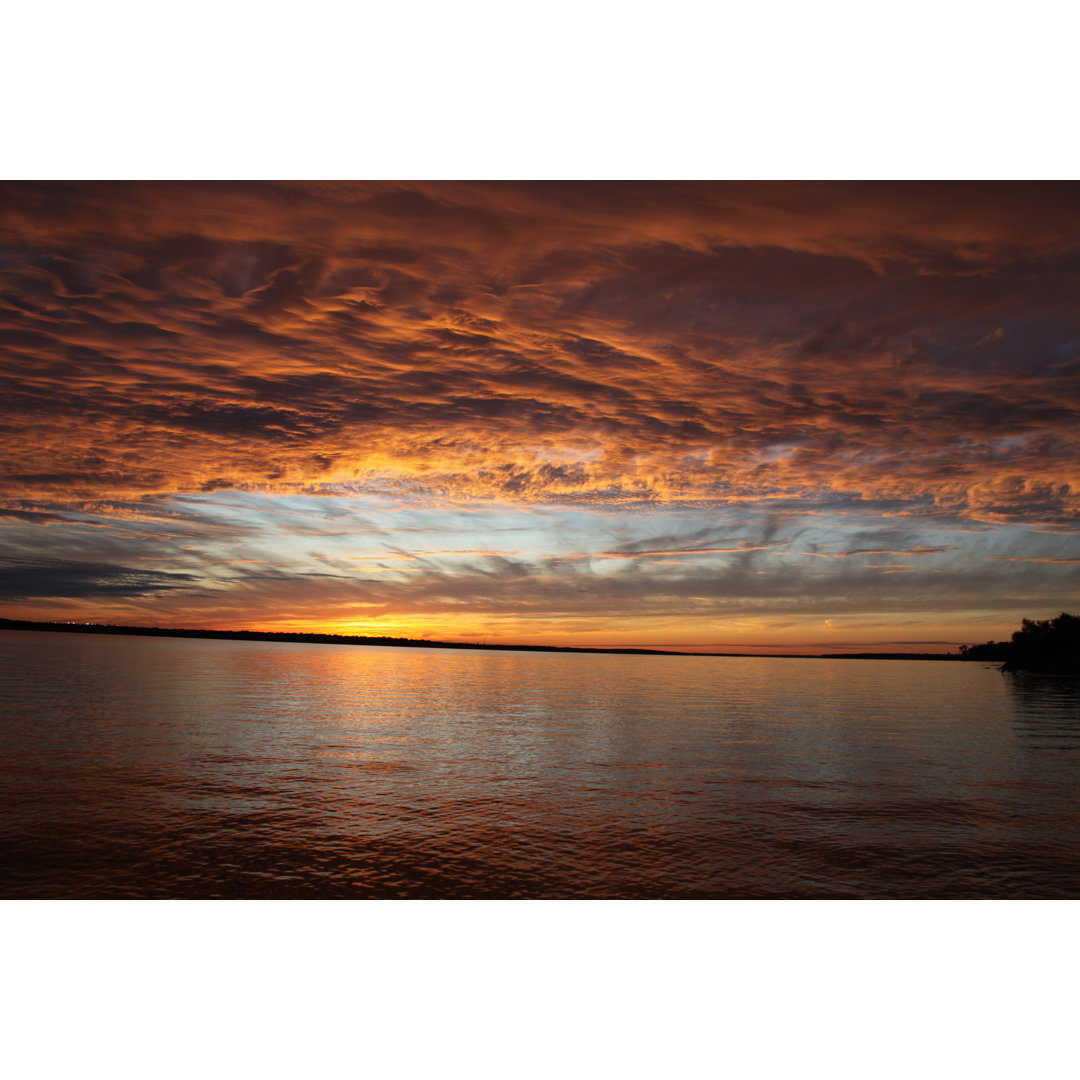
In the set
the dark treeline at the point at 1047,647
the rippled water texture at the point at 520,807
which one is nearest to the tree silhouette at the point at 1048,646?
the dark treeline at the point at 1047,647

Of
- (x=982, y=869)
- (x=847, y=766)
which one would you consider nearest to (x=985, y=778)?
(x=847, y=766)

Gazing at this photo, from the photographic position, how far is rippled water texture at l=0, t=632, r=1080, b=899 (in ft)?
29.2

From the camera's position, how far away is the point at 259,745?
65.4 feet

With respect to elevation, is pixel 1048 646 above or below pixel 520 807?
above

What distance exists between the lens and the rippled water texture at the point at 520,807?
A: 8891 millimetres

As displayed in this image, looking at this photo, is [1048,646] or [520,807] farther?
[1048,646]

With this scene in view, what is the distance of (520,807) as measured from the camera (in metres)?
12.8

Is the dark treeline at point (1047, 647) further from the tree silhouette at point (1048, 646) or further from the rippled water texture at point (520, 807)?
the rippled water texture at point (520, 807)

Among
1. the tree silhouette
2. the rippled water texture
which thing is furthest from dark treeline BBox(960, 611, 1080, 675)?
the rippled water texture

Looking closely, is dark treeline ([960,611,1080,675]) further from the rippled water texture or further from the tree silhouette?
the rippled water texture

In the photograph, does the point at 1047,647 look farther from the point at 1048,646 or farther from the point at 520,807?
the point at 520,807

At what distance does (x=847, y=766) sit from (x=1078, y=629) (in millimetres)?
71842

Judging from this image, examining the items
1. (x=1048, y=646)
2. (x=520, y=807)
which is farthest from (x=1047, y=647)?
(x=520, y=807)

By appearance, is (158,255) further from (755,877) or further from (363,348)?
(755,877)
